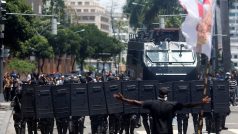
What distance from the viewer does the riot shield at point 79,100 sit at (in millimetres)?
23641

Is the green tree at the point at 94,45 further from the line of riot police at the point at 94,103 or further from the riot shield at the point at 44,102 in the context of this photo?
the riot shield at the point at 44,102

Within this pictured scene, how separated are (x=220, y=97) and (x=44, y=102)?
4.99m

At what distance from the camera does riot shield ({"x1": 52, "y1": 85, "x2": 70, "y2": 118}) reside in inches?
930

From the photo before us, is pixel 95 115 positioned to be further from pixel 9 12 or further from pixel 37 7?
pixel 37 7

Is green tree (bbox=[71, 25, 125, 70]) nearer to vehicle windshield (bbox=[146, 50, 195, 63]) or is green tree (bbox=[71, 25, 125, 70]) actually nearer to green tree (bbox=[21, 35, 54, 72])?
green tree (bbox=[21, 35, 54, 72])

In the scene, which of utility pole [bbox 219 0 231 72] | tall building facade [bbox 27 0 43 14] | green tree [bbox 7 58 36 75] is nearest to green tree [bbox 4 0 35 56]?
utility pole [bbox 219 0 231 72]

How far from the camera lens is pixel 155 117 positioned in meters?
16.5

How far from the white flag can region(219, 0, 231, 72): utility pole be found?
1540 inches

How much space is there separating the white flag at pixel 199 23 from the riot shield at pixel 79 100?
6.39m

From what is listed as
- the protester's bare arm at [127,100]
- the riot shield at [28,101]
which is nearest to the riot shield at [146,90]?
the riot shield at [28,101]

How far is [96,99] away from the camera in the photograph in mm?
24000

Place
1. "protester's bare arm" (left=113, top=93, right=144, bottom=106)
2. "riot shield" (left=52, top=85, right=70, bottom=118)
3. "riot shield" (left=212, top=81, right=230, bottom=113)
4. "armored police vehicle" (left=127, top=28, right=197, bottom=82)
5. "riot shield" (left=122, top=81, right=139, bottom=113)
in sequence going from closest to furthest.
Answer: "protester's bare arm" (left=113, top=93, right=144, bottom=106) < "riot shield" (left=52, top=85, right=70, bottom=118) < "riot shield" (left=122, top=81, right=139, bottom=113) < "riot shield" (left=212, top=81, right=230, bottom=113) < "armored police vehicle" (left=127, top=28, right=197, bottom=82)

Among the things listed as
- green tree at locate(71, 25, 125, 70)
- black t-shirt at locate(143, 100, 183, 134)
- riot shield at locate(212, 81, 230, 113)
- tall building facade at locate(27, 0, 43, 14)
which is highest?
tall building facade at locate(27, 0, 43, 14)

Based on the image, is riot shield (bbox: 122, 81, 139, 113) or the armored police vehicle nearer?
riot shield (bbox: 122, 81, 139, 113)
